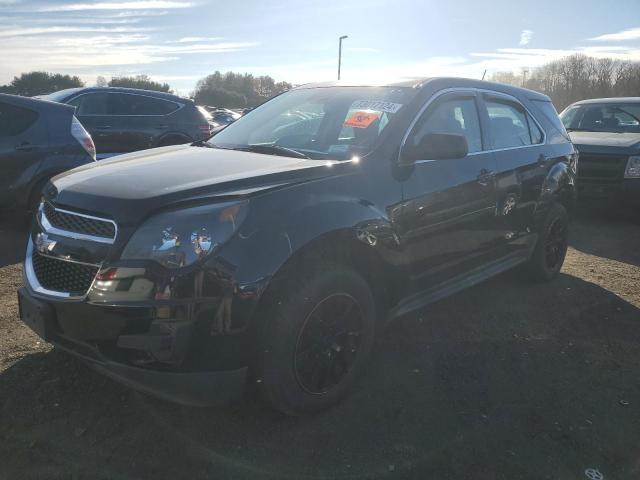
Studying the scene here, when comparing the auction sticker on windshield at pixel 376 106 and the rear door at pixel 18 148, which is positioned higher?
the auction sticker on windshield at pixel 376 106

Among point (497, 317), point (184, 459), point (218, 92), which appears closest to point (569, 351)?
point (497, 317)

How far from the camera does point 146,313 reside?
2.25 meters

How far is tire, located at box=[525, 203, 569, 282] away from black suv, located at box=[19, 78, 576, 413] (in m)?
1.05

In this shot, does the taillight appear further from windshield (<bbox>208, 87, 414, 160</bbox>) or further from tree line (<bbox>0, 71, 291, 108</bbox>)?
tree line (<bbox>0, 71, 291, 108</bbox>)

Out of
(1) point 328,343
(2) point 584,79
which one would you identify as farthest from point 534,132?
(2) point 584,79

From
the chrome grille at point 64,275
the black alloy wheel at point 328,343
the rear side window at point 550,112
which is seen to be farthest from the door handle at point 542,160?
the chrome grille at point 64,275

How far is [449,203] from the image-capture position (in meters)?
3.48

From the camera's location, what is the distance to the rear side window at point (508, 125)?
420 centimetres

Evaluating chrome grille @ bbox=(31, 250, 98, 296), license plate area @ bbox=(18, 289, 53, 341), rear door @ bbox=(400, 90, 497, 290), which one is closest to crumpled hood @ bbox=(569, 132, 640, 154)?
rear door @ bbox=(400, 90, 497, 290)

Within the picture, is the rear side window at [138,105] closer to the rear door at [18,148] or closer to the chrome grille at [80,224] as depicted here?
the rear door at [18,148]

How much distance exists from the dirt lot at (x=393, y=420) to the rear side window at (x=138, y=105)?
6.00 metres

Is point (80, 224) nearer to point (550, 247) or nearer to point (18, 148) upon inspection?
point (18, 148)

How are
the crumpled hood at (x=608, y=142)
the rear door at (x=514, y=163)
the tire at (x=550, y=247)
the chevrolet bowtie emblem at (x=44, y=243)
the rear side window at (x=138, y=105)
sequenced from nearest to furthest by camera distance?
the chevrolet bowtie emblem at (x=44, y=243)
the rear door at (x=514, y=163)
the tire at (x=550, y=247)
the crumpled hood at (x=608, y=142)
the rear side window at (x=138, y=105)

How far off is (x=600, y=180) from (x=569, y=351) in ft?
17.0
